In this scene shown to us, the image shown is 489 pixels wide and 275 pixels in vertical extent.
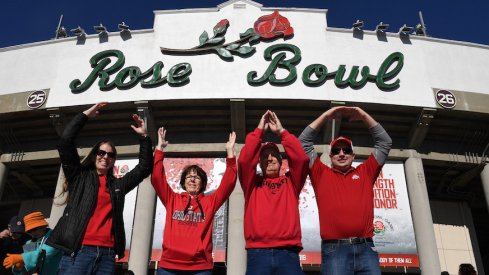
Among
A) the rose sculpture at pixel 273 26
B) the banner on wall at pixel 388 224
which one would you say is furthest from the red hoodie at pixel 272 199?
the rose sculpture at pixel 273 26

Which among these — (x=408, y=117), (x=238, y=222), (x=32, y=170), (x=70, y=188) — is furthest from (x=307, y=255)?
(x=32, y=170)

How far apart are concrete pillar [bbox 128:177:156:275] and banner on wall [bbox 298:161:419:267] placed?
214 inches

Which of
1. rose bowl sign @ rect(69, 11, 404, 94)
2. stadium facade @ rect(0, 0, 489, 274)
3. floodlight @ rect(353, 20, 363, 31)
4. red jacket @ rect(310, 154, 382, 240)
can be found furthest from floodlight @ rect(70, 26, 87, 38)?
red jacket @ rect(310, 154, 382, 240)

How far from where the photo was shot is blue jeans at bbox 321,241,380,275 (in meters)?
3.56

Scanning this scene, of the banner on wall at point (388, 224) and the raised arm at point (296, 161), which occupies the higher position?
the banner on wall at point (388, 224)

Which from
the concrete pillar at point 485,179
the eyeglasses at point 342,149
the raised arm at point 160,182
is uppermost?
the concrete pillar at point 485,179

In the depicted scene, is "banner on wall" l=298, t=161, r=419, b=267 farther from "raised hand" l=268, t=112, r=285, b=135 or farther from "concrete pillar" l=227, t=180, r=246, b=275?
"raised hand" l=268, t=112, r=285, b=135

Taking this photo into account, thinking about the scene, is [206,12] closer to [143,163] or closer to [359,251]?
[143,163]

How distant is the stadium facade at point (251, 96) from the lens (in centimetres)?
1497

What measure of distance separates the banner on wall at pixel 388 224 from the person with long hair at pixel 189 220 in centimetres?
1070

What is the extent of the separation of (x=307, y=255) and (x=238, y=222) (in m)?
2.86

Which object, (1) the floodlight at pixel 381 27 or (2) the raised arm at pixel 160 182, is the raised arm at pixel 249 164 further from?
(1) the floodlight at pixel 381 27

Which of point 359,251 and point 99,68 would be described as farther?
point 99,68

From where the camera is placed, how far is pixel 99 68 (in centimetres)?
1596
